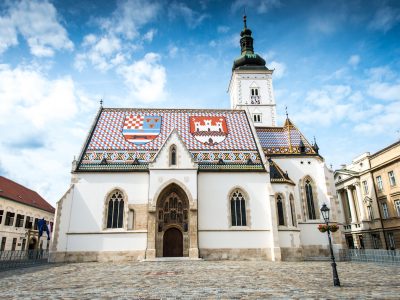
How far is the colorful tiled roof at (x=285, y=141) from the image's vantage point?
31266mm

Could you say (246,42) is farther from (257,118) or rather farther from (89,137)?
(89,137)

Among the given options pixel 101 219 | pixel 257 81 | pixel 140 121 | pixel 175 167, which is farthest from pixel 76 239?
pixel 257 81

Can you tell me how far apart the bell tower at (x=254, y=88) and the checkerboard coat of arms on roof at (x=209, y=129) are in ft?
38.0

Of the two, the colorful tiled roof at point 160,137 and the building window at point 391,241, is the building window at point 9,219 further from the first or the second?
the building window at point 391,241

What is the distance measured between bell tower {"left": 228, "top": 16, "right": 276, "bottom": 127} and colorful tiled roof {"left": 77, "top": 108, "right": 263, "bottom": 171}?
9746 millimetres

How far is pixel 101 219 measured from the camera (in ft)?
80.3

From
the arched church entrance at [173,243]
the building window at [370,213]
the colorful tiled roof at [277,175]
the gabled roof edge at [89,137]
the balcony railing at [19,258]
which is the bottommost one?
the balcony railing at [19,258]

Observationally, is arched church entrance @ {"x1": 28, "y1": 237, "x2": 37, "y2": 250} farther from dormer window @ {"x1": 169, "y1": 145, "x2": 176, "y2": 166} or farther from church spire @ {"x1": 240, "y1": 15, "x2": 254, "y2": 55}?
church spire @ {"x1": 240, "y1": 15, "x2": 254, "y2": 55}

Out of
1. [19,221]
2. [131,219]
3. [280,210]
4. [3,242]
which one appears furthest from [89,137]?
[19,221]

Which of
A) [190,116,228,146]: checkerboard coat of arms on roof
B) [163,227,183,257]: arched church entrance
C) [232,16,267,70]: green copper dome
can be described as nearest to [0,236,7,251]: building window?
[163,227,183,257]: arched church entrance

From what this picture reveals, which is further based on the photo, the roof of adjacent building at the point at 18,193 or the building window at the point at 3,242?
the roof of adjacent building at the point at 18,193

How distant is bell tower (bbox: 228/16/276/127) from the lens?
4247 centimetres

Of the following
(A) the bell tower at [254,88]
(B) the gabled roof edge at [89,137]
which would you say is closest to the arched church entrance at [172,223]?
(B) the gabled roof edge at [89,137]

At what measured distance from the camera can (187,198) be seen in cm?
2469
